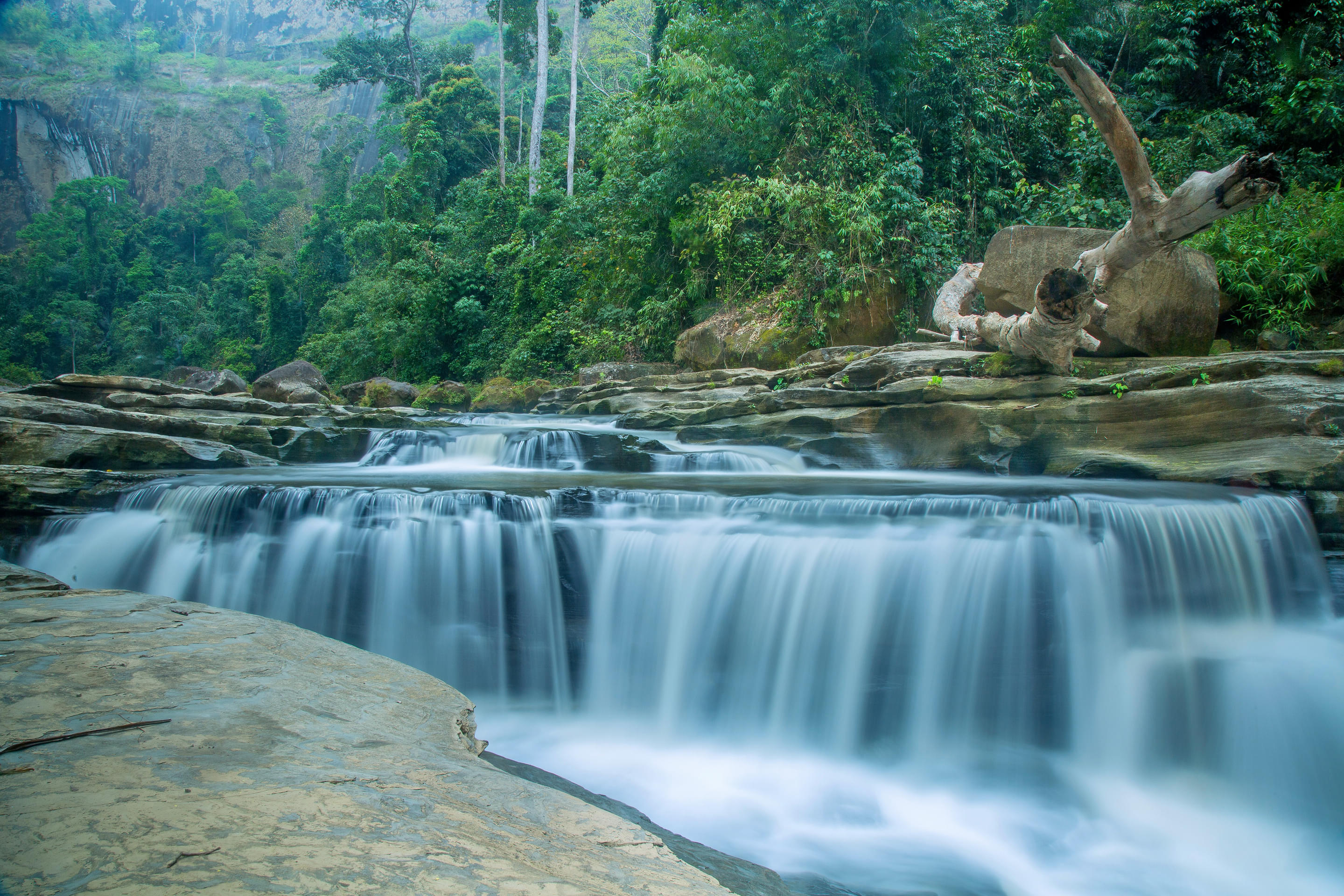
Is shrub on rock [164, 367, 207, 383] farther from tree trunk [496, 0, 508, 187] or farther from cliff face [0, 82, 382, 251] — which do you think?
cliff face [0, 82, 382, 251]

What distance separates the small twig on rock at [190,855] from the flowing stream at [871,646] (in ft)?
8.51

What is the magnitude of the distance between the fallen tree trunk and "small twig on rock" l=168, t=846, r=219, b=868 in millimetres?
5691

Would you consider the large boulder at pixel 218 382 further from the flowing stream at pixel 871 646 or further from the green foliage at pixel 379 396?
the flowing stream at pixel 871 646

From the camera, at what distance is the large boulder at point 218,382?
1764cm

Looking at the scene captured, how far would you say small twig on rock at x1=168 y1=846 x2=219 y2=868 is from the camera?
1.35 meters

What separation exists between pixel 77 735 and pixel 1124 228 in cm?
695

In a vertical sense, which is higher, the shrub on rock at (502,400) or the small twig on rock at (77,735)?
the shrub on rock at (502,400)

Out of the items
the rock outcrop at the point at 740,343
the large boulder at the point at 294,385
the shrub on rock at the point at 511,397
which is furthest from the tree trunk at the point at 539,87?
the rock outcrop at the point at 740,343

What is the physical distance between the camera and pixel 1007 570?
446cm

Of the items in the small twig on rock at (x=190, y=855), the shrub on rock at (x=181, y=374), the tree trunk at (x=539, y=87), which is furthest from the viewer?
the shrub on rock at (x=181, y=374)

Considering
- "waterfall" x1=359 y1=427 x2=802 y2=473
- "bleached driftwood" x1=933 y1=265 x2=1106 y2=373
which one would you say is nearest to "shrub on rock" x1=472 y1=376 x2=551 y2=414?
"waterfall" x1=359 y1=427 x2=802 y2=473

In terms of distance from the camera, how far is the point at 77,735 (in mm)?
2002

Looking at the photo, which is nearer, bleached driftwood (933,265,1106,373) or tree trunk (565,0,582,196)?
bleached driftwood (933,265,1106,373)

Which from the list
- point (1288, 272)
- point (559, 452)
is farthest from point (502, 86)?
point (1288, 272)
